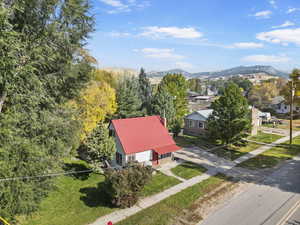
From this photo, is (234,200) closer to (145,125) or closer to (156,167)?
(156,167)

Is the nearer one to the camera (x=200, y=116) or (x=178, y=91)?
(x=200, y=116)

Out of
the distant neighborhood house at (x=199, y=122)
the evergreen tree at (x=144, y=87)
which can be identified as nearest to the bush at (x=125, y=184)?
the distant neighborhood house at (x=199, y=122)

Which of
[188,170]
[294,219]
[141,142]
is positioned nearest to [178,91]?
[141,142]

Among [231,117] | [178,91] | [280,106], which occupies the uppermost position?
[178,91]

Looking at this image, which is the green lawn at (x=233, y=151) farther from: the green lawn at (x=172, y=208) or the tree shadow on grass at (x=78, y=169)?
the tree shadow on grass at (x=78, y=169)

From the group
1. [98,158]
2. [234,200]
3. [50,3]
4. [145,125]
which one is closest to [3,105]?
[50,3]

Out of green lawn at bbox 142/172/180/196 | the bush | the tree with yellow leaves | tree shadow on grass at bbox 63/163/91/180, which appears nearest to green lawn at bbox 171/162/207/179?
green lawn at bbox 142/172/180/196

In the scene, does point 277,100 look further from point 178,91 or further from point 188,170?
point 188,170
